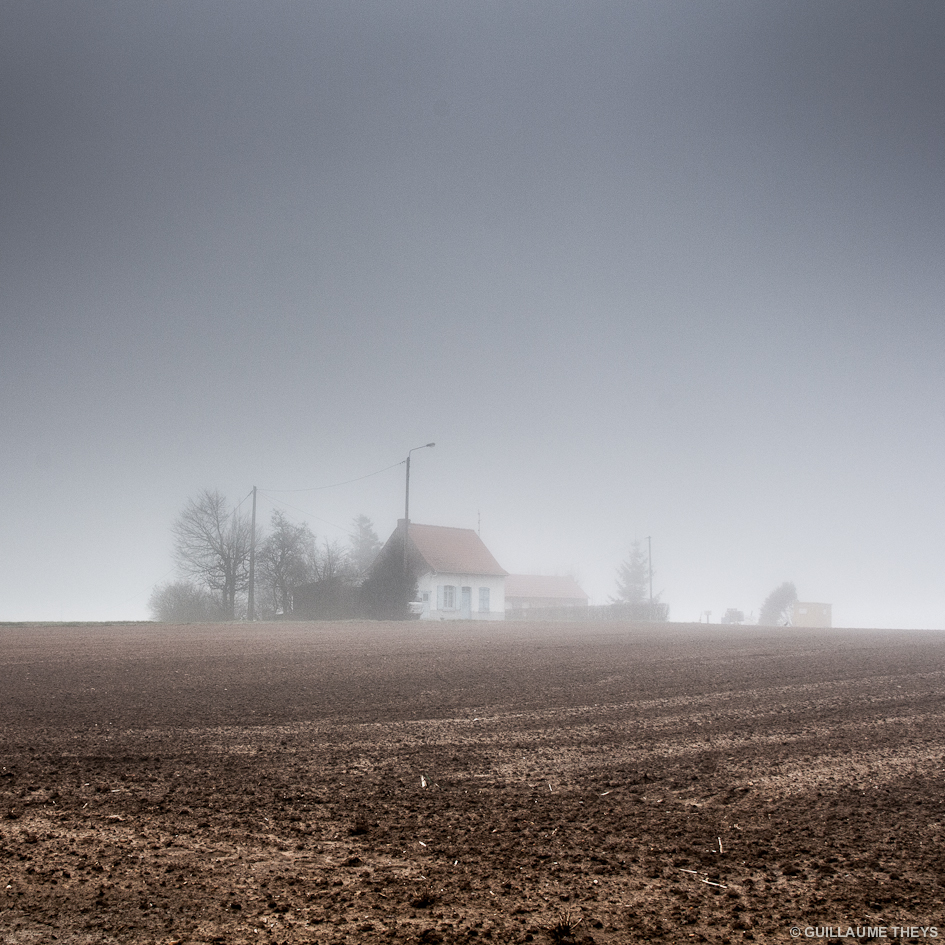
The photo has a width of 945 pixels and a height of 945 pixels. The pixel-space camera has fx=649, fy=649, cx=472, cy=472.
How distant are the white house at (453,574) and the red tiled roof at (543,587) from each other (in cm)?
2568

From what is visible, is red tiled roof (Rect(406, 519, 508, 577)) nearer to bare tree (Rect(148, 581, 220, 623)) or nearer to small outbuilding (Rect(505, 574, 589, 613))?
bare tree (Rect(148, 581, 220, 623))

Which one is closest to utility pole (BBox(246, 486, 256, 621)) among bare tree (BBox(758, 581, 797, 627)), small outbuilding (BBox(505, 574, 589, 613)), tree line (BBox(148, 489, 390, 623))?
tree line (BBox(148, 489, 390, 623))

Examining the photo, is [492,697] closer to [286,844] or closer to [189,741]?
[189,741]

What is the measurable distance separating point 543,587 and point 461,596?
35197 millimetres

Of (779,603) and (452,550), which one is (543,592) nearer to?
(779,603)

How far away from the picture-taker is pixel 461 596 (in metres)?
50.3

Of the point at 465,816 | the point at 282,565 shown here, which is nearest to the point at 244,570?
the point at 282,565

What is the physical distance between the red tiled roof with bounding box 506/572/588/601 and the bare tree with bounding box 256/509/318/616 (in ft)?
140

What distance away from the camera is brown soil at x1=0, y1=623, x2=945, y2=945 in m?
2.15

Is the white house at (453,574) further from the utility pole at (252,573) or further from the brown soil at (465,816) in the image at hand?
the brown soil at (465,816)

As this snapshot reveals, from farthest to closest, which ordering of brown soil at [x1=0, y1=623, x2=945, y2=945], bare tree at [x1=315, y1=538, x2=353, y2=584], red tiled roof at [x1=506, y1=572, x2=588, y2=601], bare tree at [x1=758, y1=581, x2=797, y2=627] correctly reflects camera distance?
red tiled roof at [x1=506, y1=572, x2=588, y2=601] < bare tree at [x1=758, y1=581, x2=797, y2=627] < bare tree at [x1=315, y1=538, x2=353, y2=584] < brown soil at [x1=0, y1=623, x2=945, y2=945]

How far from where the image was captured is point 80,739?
15.3ft

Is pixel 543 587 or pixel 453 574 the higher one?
pixel 453 574

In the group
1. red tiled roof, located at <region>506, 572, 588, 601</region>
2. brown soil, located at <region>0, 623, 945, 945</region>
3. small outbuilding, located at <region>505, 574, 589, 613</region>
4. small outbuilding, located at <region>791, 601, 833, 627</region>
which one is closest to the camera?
brown soil, located at <region>0, 623, 945, 945</region>
